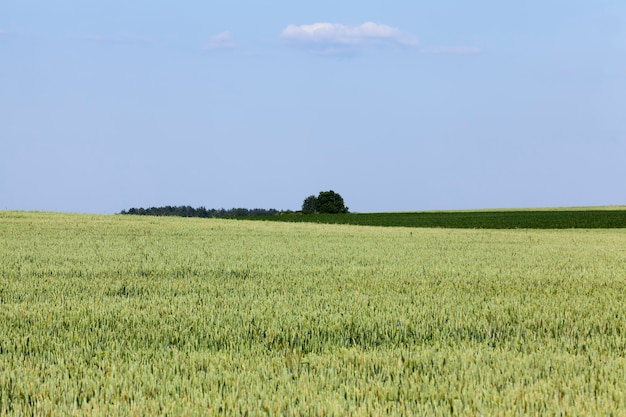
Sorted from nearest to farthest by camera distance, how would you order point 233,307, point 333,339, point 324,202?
point 333,339 < point 233,307 < point 324,202

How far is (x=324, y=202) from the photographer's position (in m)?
96.8

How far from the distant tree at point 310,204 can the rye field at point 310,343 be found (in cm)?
8650

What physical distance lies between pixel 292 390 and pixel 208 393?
52 centimetres

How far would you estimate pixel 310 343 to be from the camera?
5.45 m

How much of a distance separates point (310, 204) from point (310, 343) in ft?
309

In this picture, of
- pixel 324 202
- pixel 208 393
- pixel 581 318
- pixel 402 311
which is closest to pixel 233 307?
pixel 402 311

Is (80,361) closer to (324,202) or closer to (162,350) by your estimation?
(162,350)

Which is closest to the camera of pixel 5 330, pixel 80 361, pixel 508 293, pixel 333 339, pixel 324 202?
pixel 80 361

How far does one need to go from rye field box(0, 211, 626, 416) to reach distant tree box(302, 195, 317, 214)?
86.5m

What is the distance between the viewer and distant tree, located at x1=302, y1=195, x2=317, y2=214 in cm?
9750

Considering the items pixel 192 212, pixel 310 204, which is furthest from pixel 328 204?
pixel 192 212

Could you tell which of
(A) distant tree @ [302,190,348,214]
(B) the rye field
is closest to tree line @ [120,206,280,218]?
(A) distant tree @ [302,190,348,214]

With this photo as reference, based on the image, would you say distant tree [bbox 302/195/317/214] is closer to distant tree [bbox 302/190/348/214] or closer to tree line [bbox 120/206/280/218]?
distant tree [bbox 302/190/348/214]

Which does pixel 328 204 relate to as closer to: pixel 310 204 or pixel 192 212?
pixel 310 204
